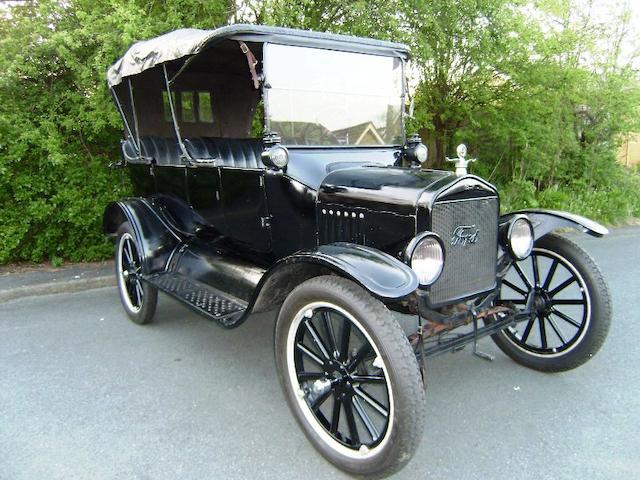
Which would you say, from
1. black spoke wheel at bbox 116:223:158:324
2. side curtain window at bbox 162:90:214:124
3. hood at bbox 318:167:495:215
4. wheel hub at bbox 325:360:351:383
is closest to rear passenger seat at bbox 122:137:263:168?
side curtain window at bbox 162:90:214:124

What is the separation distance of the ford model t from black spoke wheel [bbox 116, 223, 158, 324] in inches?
0.8

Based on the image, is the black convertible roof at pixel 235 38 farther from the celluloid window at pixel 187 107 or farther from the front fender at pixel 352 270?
the front fender at pixel 352 270

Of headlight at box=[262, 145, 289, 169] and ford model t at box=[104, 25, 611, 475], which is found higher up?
headlight at box=[262, 145, 289, 169]

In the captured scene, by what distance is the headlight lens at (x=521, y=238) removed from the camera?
113 inches

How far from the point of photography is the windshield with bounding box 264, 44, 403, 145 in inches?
123

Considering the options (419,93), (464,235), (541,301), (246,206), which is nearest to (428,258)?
(464,235)

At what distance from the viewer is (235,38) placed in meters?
2.92

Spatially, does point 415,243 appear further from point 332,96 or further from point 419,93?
point 419,93

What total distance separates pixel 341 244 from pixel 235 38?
1.42m

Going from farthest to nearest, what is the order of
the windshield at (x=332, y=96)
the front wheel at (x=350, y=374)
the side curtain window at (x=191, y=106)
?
the side curtain window at (x=191, y=106)
the windshield at (x=332, y=96)
the front wheel at (x=350, y=374)

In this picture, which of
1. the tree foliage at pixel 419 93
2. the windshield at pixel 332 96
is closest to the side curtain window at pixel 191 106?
the tree foliage at pixel 419 93

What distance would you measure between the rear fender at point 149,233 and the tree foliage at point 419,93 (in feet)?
5.14

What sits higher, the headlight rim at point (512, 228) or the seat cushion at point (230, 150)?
the seat cushion at point (230, 150)

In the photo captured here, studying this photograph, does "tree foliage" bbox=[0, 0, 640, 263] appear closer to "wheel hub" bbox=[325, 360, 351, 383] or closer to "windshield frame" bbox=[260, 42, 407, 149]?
"windshield frame" bbox=[260, 42, 407, 149]
